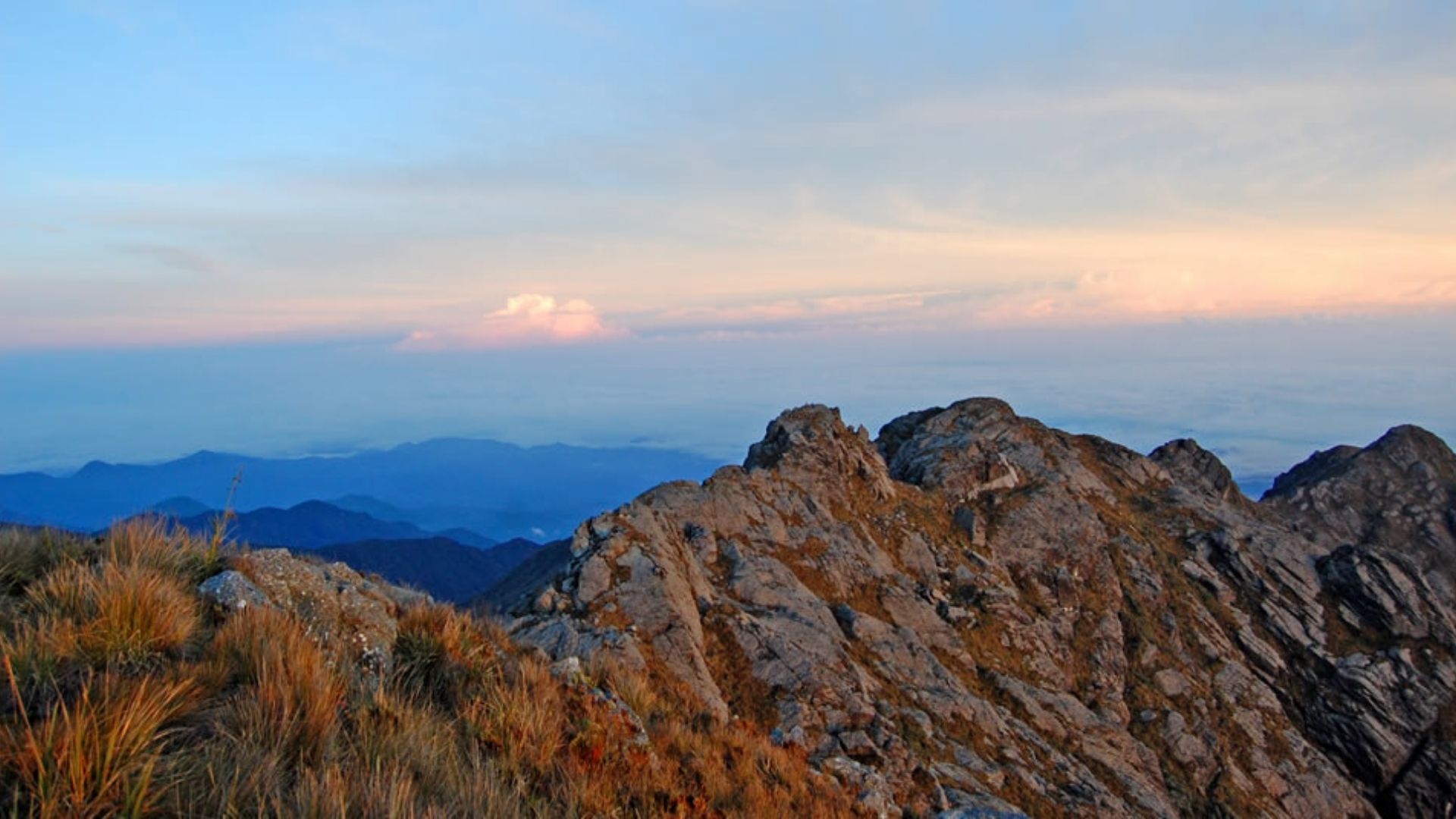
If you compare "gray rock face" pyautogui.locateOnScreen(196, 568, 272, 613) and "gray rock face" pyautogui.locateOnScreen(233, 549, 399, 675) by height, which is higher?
"gray rock face" pyautogui.locateOnScreen(196, 568, 272, 613)

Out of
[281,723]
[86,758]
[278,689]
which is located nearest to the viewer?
[86,758]

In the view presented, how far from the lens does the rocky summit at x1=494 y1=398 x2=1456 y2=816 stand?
22312 mm

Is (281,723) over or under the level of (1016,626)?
over

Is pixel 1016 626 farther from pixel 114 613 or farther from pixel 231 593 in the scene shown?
pixel 114 613

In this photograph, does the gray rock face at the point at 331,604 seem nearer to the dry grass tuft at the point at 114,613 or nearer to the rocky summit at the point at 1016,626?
the dry grass tuft at the point at 114,613

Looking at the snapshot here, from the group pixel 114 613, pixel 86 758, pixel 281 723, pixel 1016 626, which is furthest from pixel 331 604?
pixel 1016 626

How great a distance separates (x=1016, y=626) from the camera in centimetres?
3425

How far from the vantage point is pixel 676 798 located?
820 cm

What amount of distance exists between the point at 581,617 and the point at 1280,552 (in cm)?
4411

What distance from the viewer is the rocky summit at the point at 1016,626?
22.3 m

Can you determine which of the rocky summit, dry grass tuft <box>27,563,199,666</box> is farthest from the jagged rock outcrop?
the rocky summit

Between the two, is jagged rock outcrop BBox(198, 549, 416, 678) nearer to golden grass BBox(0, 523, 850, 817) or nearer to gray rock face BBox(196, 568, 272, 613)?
gray rock face BBox(196, 568, 272, 613)

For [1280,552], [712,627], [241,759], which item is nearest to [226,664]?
[241,759]

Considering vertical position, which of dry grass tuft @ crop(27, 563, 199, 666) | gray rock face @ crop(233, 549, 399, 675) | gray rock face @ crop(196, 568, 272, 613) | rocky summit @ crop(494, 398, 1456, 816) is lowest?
rocky summit @ crop(494, 398, 1456, 816)
